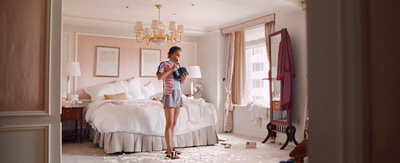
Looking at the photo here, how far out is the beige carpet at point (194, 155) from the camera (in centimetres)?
393

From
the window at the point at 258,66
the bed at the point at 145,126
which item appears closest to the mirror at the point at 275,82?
the window at the point at 258,66

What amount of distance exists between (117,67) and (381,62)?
20.8 ft

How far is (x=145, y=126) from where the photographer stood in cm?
435

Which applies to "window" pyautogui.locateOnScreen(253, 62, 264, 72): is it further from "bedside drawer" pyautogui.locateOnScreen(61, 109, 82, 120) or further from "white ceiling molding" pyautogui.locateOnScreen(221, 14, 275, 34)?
"bedside drawer" pyautogui.locateOnScreen(61, 109, 82, 120)

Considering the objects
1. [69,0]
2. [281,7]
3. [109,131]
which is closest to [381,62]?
[109,131]

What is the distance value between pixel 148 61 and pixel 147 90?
74 centimetres

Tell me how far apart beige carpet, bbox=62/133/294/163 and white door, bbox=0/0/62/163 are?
1739 millimetres

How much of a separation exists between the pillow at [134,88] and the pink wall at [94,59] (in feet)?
0.74

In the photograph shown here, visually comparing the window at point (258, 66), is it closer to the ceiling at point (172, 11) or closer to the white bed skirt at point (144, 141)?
the ceiling at point (172, 11)

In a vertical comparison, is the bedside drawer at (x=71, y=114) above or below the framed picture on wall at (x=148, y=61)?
below

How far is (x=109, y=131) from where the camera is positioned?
4129 mm

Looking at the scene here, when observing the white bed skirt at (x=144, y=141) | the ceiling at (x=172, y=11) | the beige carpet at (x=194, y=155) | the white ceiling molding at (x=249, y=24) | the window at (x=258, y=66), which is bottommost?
the beige carpet at (x=194, y=155)

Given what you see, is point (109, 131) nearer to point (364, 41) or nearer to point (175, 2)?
point (175, 2)

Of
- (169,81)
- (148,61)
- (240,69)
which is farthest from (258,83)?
(169,81)
